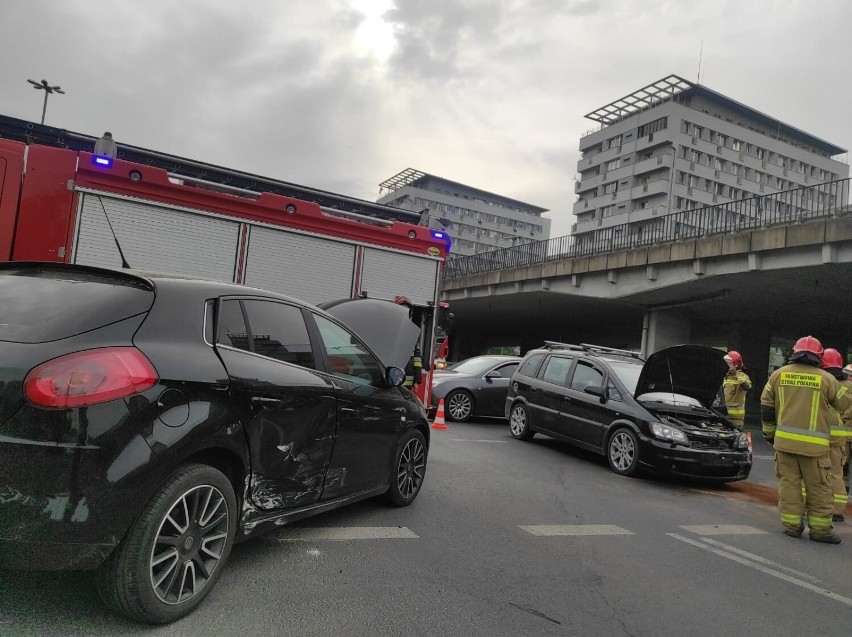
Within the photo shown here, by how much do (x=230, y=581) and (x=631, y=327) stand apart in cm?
3316

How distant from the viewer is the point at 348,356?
4.31 m

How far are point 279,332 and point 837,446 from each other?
6.27 meters

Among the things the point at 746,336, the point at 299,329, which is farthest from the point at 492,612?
the point at 746,336

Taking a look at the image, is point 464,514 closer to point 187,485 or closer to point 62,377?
point 187,485

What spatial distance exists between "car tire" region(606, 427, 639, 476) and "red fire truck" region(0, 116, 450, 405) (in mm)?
2512

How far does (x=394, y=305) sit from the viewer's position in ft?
22.4

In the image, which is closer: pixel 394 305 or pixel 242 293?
pixel 242 293

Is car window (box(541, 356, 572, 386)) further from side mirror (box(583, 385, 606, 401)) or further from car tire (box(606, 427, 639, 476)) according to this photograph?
car tire (box(606, 427, 639, 476))

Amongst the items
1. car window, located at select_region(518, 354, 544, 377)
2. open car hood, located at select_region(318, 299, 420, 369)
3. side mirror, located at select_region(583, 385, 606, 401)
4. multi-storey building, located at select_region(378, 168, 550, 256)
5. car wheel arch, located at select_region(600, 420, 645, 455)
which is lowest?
car wheel arch, located at select_region(600, 420, 645, 455)

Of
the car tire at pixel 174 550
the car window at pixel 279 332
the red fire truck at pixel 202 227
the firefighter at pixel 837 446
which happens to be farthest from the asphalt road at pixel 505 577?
the red fire truck at pixel 202 227

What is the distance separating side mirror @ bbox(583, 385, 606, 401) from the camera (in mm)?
8352

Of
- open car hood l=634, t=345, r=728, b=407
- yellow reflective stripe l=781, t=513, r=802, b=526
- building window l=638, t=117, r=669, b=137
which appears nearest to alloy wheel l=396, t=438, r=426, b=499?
yellow reflective stripe l=781, t=513, r=802, b=526

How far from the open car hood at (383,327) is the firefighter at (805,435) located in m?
3.64

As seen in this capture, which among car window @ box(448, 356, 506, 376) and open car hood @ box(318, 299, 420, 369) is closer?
open car hood @ box(318, 299, 420, 369)
